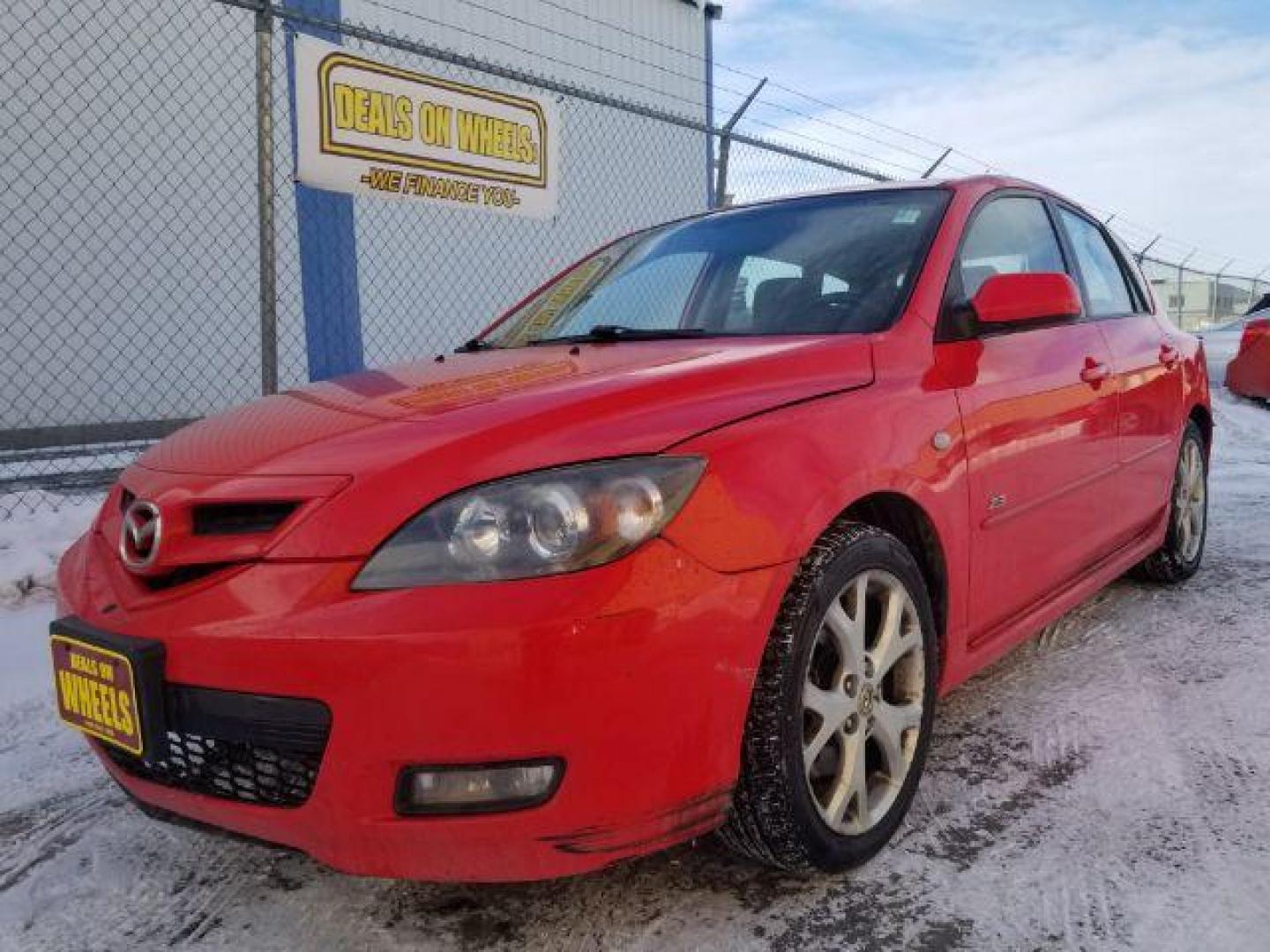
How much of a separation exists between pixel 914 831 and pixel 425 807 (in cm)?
105

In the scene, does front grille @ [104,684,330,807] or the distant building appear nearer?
front grille @ [104,684,330,807]

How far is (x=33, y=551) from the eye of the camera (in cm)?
382

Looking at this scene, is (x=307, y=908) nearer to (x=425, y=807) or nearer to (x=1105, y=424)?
(x=425, y=807)

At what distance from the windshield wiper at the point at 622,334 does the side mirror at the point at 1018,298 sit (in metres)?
0.64

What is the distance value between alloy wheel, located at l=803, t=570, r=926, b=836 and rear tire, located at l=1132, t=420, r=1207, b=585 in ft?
6.87

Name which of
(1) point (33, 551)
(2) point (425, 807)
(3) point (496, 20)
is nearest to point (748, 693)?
(2) point (425, 807)

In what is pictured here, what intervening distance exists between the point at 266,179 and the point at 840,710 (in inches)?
133

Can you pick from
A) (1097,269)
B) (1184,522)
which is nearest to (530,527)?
(1097,269)

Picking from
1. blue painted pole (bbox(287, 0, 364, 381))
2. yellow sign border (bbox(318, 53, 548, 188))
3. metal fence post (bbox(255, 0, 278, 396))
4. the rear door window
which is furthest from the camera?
blue painted pole (bbox(287, 0, 364, 381))

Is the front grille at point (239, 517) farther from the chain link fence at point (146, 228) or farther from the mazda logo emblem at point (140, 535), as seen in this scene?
the chain link fence at point (146, 228)

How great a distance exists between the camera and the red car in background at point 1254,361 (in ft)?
31.9

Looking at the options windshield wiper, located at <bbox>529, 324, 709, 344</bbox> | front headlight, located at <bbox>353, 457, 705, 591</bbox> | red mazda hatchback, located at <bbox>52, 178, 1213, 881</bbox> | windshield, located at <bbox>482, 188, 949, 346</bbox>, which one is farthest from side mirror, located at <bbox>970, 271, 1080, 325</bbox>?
front headlight, located at <bbox>353, 457, 705, 591</bbox>

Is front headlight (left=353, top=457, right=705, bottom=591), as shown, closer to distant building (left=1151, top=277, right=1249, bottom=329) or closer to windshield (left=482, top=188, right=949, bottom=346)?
windshield (left=482, top=188, right=949, bottom=346)

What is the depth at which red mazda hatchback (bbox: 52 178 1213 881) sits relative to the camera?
145cm
